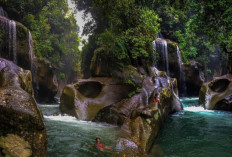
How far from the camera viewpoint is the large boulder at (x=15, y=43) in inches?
615

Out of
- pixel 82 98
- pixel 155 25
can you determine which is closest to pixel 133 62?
pixel 155 25

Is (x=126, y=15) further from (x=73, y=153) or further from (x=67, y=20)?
(x=67, y=20)

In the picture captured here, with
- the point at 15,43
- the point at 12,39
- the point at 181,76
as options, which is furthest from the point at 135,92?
the point at 181,76

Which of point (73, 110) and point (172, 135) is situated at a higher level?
point (73, 110)

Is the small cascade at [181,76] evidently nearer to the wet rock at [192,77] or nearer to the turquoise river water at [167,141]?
the wet rock at [192,77]

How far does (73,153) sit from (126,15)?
31.8ft

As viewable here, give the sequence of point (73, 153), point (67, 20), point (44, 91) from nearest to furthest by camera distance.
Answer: point (73, 153), point (44, 91), point (67, 20)

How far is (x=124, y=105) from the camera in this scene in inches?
357

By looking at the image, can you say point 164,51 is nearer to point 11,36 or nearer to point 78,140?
point 11,36

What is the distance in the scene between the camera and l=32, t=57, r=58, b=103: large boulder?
19.1m

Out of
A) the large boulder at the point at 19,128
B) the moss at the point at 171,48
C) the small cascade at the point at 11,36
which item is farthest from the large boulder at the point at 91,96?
the moss at the point at 171,48

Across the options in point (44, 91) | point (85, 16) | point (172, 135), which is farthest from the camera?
point (85, 16)

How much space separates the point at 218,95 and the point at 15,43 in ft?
55.0

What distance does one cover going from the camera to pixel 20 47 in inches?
656
